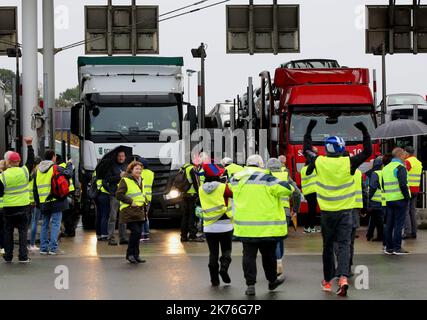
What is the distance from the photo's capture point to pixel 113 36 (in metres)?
33.2

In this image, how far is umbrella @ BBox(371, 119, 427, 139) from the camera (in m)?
21.2

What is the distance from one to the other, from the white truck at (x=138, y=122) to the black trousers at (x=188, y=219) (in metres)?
3.21

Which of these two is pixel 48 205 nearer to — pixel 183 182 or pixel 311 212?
pixel 183 182

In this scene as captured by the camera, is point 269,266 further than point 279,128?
No

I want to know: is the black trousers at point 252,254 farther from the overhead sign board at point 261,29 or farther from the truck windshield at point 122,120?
the overhead sign board at point 261,29

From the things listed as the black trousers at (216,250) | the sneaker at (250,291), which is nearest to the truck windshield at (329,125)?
the black trousers at (216,250)

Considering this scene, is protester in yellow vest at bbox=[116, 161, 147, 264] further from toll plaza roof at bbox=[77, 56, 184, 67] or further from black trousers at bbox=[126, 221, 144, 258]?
toll plaza roof at bbox=[77, 56, 184, 67]

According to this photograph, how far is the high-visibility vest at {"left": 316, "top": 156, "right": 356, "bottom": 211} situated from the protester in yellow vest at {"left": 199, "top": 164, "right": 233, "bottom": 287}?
1.55 meters

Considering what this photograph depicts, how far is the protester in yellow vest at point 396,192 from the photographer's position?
17.5 meters

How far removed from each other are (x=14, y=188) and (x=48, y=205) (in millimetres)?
1282

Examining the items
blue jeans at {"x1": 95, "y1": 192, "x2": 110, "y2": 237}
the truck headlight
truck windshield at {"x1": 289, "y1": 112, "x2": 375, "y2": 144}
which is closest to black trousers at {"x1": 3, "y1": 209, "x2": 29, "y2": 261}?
blue jeans at {"x1": 95, "y1": 192, "x2": 110, "y2": 237}
